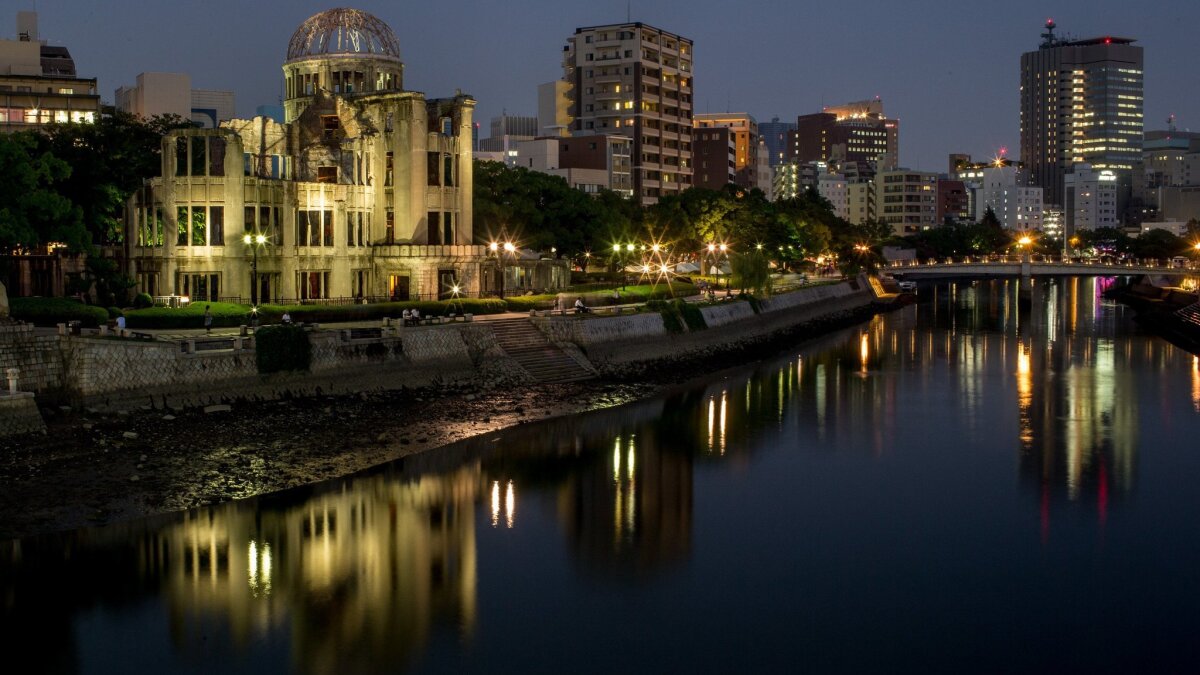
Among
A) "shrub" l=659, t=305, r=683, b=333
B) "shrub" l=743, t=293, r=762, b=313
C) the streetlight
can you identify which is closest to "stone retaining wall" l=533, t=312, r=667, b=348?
"shrub" l=659, t=305, r=683, b=333

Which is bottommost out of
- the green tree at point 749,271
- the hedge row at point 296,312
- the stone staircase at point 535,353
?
the stone staircase at point 535,353

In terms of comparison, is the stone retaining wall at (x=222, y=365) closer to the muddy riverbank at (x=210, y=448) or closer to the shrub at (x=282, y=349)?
the shrub at (x=282, y=349)

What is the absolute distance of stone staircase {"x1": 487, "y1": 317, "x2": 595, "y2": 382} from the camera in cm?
5694

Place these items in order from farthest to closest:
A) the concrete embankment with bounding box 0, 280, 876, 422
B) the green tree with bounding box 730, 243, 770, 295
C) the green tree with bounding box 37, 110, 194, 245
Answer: the green tree with bounding box 730, 243, 770, 295 → the green tree with bounding box 37, 110, 194, 245 → the concrete embankment with bounding box 0, 280, 876, 422

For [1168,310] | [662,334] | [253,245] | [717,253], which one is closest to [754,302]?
[662,334]

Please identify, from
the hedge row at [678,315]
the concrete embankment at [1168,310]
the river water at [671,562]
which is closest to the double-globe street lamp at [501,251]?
the hedge row at [678,315]

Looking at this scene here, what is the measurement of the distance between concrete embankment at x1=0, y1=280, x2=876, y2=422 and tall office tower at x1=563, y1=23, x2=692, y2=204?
85.3 metres

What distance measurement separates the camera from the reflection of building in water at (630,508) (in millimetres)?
32062

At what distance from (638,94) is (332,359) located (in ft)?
378

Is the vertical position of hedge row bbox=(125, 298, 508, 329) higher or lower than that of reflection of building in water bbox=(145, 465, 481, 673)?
higher

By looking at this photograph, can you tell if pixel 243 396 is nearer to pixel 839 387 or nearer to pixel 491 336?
pixel 491 336

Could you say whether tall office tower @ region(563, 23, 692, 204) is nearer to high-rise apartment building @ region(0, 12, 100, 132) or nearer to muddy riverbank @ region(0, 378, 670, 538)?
high-rise apartment building @ region(0, 12, 100, 132)

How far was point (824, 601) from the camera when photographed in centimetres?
2845

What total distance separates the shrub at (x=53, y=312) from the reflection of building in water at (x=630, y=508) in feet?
72.2
